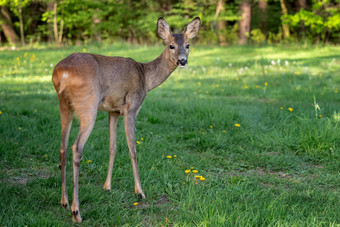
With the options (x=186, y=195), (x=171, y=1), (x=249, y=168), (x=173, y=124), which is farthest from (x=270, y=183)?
(x=171, y=1)

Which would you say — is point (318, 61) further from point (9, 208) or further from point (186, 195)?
point (9, 208)

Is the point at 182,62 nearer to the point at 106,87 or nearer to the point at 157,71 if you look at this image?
the point at 157,71

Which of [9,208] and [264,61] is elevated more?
[9,208]

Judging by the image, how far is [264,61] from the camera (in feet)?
42.1

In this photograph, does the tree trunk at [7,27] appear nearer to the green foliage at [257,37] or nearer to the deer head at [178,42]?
the green foliage at [257,37]

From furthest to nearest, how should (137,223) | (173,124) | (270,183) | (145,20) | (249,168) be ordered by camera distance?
(145,20)
(173,124)
(249,168)
(270,183)
(137,223)

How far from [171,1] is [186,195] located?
2497 cm

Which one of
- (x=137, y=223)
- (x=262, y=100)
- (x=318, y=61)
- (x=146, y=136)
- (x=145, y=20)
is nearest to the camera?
(x=137, y=223)

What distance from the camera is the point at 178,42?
171 inches

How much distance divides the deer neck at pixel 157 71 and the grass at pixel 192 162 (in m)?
0.94

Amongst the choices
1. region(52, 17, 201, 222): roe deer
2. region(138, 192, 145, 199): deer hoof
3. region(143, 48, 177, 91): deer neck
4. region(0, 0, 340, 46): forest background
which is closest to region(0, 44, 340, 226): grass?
region(138, 192, 145, 199): deer hoof

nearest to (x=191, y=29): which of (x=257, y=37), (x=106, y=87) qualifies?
(x=106, y=87)

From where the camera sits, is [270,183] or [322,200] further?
[270,183]

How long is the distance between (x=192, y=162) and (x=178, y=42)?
1.47 m
